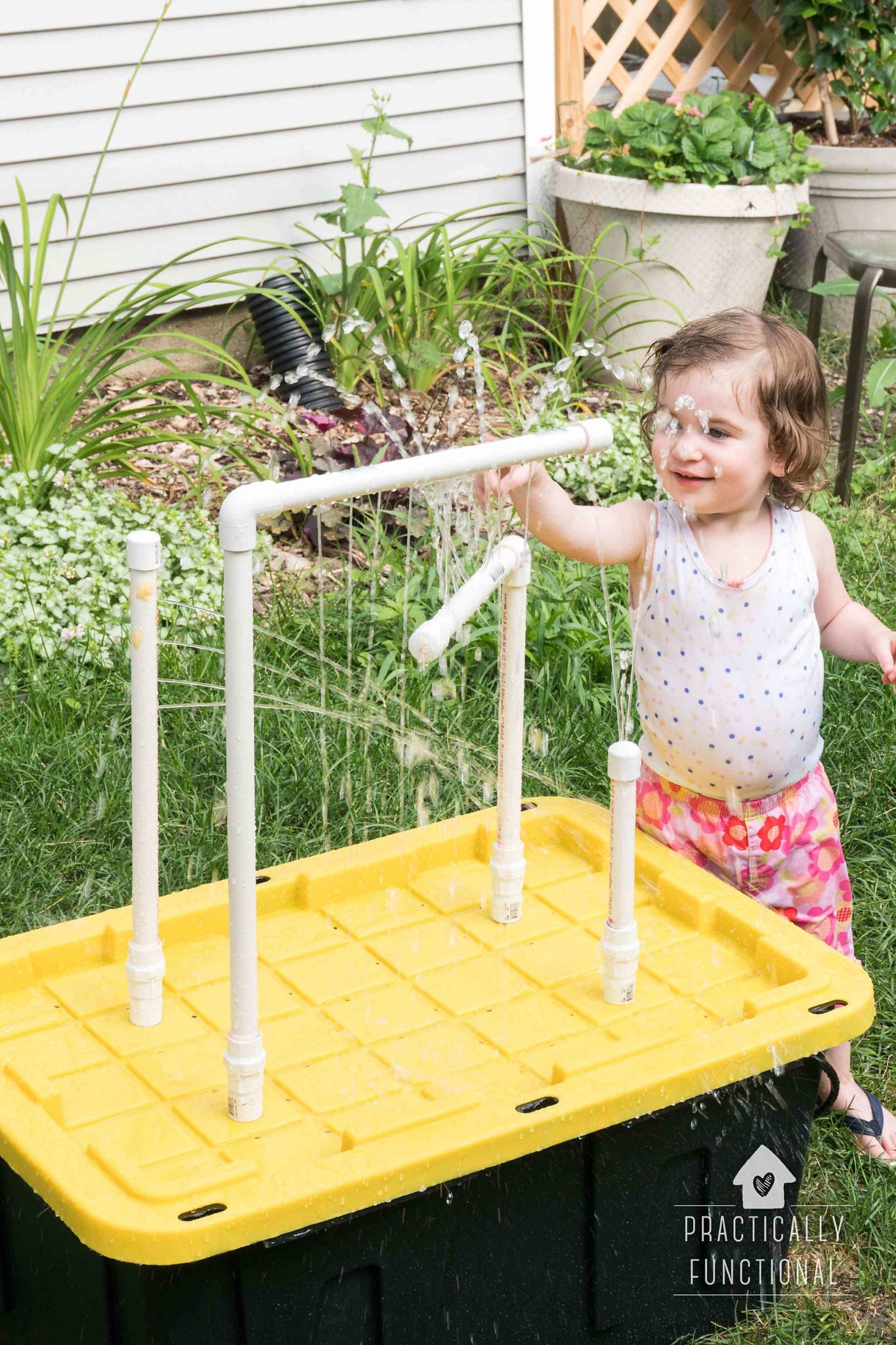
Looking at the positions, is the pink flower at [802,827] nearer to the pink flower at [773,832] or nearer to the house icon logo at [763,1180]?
the pink flower at [773,832]

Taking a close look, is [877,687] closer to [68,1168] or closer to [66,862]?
[66,862]

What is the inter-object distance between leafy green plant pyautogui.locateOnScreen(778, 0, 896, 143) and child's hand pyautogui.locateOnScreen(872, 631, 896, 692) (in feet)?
13.6

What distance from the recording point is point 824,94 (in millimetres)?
5992

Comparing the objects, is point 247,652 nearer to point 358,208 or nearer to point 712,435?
point 712,435

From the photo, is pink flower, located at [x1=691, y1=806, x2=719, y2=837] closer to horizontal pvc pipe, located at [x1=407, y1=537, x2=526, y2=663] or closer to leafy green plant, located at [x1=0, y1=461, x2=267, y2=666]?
horizontal pvc pipe, located at [x1=407, y1=537, x2=526, y2=663]

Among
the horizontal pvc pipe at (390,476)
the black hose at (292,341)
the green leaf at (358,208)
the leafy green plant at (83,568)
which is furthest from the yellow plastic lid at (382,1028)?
the green leaf at (358,208)

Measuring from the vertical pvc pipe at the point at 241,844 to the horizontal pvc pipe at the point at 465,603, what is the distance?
0.17 m

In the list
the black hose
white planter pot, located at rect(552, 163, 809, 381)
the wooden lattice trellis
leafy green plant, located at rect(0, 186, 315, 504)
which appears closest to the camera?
leafy green plant, located at rect(0, 186, 315, 504)

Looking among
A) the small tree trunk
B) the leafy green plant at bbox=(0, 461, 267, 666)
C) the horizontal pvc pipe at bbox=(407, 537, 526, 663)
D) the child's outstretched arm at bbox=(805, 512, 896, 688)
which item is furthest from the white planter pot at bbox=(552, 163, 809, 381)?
the horizontal pvc pipe at bbox=(407, 537, 526, 663)

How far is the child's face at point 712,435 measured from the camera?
2.21 metres

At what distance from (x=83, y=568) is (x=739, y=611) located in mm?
1776

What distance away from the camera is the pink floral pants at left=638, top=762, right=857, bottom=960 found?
2.35 meters

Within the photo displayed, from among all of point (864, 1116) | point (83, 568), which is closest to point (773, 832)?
point (864, 1116)

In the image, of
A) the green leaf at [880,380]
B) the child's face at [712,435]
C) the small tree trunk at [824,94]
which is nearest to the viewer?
the child's face at [712,435]
